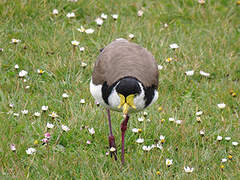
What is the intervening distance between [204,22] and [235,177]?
3.99 metres

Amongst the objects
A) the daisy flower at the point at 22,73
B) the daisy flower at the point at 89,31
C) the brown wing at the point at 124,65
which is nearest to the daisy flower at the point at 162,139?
Result: the brown wing at the point at 124,65

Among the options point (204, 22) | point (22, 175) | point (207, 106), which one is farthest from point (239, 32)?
point (22, 175)

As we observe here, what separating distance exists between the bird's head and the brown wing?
24cm

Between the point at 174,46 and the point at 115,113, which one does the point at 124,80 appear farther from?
the point at 174,46

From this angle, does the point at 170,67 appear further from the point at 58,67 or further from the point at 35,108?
the point at 35,108

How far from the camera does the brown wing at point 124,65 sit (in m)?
4.71

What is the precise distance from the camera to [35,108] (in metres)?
5.66

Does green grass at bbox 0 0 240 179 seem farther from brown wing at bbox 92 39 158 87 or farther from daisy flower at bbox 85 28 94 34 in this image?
brown wing at bbox 92 39 158 87

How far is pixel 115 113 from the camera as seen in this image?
18.6 ft

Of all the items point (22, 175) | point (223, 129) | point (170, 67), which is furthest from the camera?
point (170, 67)

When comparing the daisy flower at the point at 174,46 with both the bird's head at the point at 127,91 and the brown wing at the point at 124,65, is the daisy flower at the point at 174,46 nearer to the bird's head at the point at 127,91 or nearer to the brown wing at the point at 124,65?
the brown wing at the point at 124,65

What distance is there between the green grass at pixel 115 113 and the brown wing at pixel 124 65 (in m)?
0.70

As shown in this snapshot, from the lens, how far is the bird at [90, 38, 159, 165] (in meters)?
4.40

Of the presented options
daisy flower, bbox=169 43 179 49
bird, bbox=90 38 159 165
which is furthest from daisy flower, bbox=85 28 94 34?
bird, bbox=90 38 159 165
